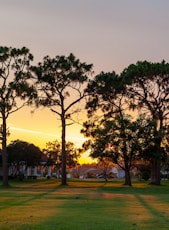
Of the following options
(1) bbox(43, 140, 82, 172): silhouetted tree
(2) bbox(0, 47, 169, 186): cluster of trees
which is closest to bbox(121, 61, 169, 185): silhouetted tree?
(2) bbox(0, 47, 169, 186): cluster of trees

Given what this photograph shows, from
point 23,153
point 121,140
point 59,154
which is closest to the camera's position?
point 121,140

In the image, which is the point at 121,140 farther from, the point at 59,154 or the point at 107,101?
the point at 59,154

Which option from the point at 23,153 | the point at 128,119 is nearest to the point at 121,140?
the point at 128,119

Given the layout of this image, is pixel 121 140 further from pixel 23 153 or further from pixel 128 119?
pixel 23 153

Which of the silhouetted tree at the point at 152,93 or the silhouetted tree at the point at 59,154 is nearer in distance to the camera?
the silhouetted tree at the point at 152,93

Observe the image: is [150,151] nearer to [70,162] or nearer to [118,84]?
[118,84]

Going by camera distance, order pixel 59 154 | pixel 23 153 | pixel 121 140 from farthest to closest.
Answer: pixel 59 154 < pixel 23 153 < pixel 121 140

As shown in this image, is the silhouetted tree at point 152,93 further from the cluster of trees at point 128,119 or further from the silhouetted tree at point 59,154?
the silhouetted tree at point 59,154

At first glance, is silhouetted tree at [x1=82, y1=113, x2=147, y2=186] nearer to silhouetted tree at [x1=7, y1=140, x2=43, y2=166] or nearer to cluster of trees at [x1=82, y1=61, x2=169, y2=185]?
cluster of trees at [x1=82, y1=61, x2=169, y2=185]

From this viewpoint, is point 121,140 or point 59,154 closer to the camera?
point 121,140

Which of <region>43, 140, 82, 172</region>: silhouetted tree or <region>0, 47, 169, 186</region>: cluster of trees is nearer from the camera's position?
<region>0, 47, 169, 186</region>: cluster of trees

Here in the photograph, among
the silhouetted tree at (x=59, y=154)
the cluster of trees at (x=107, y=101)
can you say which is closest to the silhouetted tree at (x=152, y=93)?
the cluster of trees at (x=107, y=101)

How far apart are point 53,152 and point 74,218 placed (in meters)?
95.3

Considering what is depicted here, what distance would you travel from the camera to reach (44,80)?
197 ft
